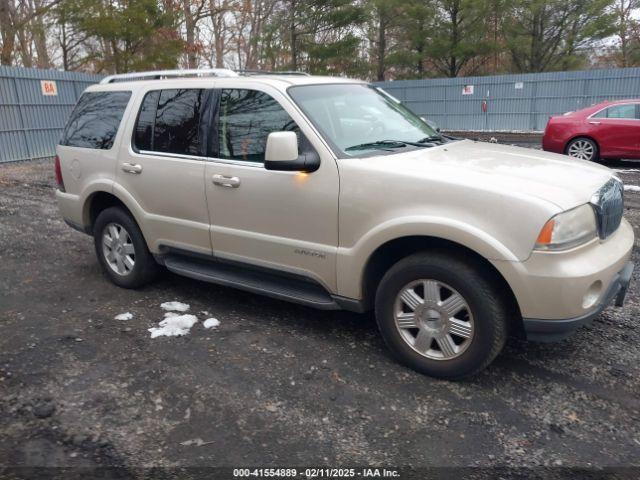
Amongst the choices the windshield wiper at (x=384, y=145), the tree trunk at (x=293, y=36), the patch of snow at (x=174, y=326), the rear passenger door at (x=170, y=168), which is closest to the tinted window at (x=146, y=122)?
the rear passenger door at (x=170, y=168)

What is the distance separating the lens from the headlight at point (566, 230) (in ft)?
9.52

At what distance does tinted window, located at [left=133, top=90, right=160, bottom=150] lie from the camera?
4.64 meters

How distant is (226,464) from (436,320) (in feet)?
4.78

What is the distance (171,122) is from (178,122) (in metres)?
0.08

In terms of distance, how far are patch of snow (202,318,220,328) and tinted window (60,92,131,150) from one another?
1836mm

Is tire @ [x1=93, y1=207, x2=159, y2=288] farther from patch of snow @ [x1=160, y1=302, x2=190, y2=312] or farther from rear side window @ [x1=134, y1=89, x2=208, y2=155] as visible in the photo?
rear side window @ [x1=134, y1=89, x2=208, y2=155]

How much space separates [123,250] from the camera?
504 cm

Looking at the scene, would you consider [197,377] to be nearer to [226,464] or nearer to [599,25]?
[226,464]

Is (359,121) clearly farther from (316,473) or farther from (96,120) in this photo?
(96,120)

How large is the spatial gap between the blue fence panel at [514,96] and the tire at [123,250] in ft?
62.4

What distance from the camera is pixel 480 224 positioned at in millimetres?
3066

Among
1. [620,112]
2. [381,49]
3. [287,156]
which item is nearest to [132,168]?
[287,156]

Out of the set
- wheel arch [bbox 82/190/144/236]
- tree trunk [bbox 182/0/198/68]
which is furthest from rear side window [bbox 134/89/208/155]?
tree trunk [bbox 182/0/198/68]

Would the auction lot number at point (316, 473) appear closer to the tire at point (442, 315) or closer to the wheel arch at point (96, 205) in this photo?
the tire at point (442, 315)
